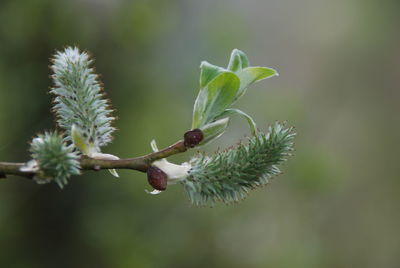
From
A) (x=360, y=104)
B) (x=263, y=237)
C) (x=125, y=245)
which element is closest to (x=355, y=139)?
(x=360, y=104)

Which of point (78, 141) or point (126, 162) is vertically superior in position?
point (78, 141)

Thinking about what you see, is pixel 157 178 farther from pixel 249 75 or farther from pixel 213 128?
pixel 249 75

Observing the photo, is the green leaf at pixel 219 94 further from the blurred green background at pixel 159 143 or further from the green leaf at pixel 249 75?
the blurred green background at pixel 159 143

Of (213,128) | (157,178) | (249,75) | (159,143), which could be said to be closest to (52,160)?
(157,178)

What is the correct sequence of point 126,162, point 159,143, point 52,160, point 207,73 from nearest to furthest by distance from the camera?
point 52,160
point 126,162
point 207,73
point 159,143

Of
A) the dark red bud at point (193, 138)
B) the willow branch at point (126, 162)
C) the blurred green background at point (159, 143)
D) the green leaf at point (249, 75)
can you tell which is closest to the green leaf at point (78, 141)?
the willow branch at point (126, 162)

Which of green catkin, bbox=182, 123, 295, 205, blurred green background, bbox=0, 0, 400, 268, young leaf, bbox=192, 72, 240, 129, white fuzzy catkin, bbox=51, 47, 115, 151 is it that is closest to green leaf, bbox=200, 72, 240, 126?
young leaf, bbox=192, 72, 240, 129

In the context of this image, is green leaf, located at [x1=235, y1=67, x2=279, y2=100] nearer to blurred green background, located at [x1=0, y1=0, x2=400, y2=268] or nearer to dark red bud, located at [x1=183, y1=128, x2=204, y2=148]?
dark red bud, located at [x1=183, y1=128, x2=204, y2=148]
